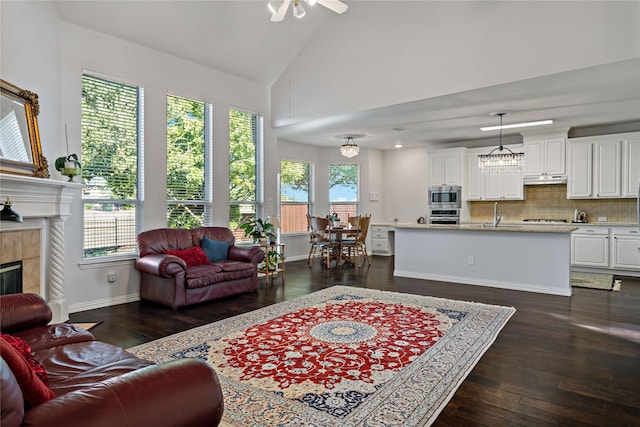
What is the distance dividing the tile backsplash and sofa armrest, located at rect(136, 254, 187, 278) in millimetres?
6648

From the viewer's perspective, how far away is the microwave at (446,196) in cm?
853

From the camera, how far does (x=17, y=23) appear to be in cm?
368

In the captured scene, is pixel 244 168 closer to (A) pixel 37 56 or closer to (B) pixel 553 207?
(A) pixel 37 56

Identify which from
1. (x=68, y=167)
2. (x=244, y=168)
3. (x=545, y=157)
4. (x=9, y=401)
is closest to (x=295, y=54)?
(x=244, y=168)

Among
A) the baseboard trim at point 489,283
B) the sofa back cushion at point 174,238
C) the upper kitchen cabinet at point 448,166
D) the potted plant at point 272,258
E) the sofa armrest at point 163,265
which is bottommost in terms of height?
the baseboard trim at point 489,283

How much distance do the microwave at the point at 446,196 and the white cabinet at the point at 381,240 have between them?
1.28 m

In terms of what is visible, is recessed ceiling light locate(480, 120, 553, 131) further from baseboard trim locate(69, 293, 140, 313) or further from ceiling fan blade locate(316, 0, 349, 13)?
baseboard trim locate(69, 293, 140, 313)

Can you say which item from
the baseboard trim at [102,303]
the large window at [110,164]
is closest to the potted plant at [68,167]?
the large window at [110,164]

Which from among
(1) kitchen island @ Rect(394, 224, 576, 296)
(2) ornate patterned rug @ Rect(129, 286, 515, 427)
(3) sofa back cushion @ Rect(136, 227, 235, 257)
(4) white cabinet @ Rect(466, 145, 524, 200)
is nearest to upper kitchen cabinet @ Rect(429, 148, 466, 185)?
(4) white cabinet @ Rect(466, 145, 524, 200)

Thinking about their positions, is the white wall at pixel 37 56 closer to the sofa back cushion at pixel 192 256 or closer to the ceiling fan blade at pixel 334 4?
the sofa back cushion at pixel 192 256

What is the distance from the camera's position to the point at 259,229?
6527 millimetres

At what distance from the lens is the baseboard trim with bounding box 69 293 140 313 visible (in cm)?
454

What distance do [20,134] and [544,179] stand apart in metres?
8.06

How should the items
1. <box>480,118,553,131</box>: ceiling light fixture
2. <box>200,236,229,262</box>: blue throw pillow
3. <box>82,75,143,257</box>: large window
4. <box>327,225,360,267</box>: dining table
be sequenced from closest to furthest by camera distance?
1. <box>82,75,143,257</box>: large window
2. <box>200,236,229,262</box>: blue throw pillow
3. <box>480,118,553,131</box>: ceiling light fixture
4. <box>327,225,360,267</box>: dining table
